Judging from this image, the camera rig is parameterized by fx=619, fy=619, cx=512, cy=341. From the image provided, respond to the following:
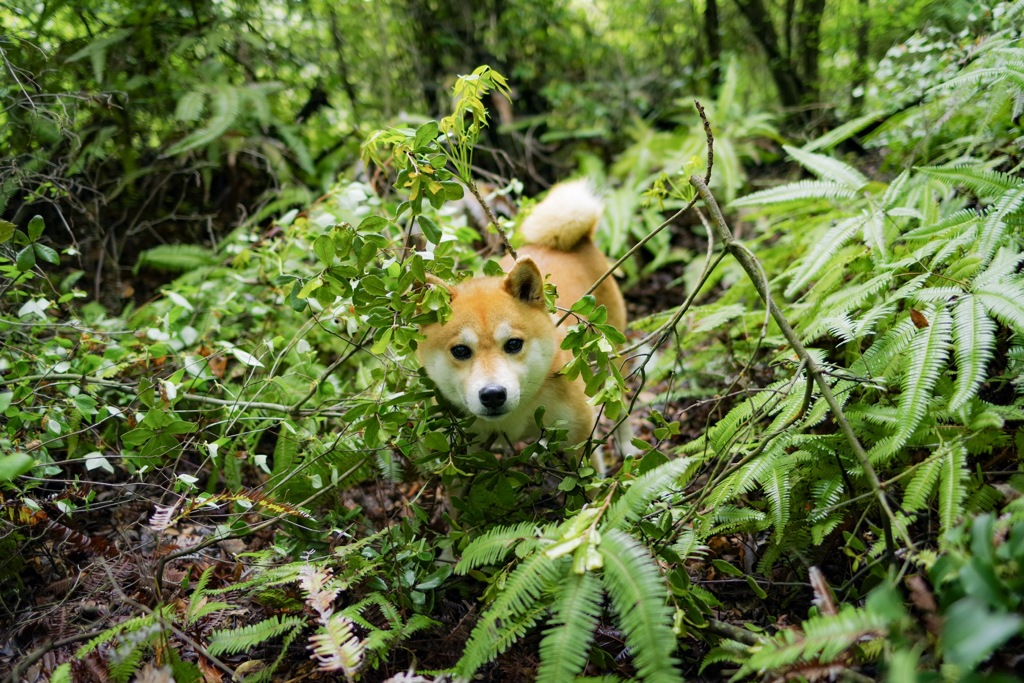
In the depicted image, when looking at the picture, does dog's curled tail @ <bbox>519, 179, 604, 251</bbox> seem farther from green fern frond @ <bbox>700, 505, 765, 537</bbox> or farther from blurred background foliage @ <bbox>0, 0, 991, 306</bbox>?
green fern frond @ <bbox>700, 505, 765, 537</bbox>

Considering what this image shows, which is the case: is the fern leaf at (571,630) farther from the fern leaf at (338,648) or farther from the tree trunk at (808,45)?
the tree trunk at (808,45)

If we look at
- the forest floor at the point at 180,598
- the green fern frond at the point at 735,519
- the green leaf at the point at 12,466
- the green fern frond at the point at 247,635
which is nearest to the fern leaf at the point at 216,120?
the forest floor at the point at 180,598

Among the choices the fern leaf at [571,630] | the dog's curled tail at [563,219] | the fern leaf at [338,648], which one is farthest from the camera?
the dog's curled tail at [563,219]

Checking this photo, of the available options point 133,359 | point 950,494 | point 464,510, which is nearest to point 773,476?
point 950,494

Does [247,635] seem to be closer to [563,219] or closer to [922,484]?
[922,484]

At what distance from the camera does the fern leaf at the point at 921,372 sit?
2.05 metres

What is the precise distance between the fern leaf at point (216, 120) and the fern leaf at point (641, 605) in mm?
4909

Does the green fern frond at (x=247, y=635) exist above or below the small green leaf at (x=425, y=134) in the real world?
below

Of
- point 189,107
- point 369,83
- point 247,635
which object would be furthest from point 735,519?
point 369,83

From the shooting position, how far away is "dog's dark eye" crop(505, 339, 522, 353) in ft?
9.68

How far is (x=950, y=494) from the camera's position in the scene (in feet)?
6.10

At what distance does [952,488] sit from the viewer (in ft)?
6.14

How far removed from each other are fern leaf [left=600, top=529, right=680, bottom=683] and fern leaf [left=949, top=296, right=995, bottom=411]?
1135 mm

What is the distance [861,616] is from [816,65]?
657 cm
